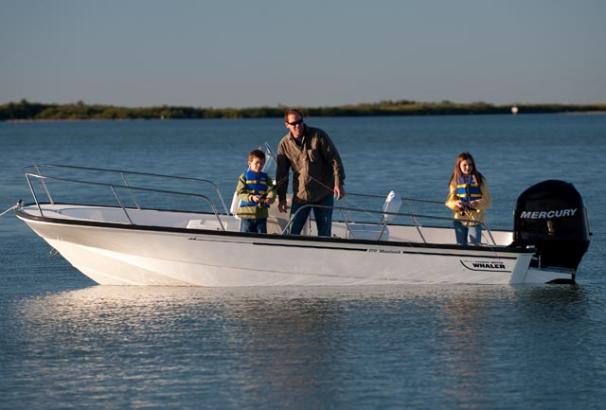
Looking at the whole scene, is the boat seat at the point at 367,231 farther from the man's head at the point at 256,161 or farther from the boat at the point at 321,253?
the man's head at the point at 256,161

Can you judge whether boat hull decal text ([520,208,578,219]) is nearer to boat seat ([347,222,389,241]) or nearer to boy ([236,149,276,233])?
boat seat ([347,222,389,241])

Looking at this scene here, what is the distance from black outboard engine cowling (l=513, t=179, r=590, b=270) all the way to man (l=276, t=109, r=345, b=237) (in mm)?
1853

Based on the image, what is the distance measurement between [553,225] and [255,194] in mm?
2917

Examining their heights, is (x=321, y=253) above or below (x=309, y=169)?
below

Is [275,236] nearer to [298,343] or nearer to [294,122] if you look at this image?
[294,122]

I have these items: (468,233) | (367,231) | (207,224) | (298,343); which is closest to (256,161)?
(207,224)

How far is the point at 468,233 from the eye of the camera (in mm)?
12375

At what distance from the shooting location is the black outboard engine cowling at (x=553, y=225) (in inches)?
466

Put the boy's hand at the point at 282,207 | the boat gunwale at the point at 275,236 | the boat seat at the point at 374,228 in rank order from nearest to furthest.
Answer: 1. the boat gunwale at the point at 275,236
2. the boy's hand at the point at 282,207
3. the boat seat at the point at 374,228

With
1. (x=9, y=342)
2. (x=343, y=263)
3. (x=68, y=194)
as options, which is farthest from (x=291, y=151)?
(x=68, y=194)

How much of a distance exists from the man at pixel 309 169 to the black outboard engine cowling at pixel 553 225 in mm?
1853

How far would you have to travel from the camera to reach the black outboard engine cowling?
11.8m

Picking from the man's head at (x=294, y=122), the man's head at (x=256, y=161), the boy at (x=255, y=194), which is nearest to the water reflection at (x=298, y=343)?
the boy at (x=255, y=194)

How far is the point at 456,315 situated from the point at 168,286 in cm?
307
